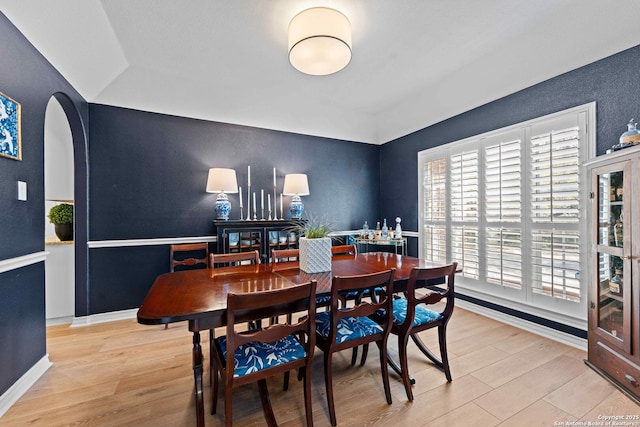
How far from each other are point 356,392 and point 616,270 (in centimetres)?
203

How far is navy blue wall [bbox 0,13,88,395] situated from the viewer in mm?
1807

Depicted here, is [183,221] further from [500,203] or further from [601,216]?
[601,216]

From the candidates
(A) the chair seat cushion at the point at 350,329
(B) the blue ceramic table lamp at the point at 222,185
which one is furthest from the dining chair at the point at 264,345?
(B) the blue ceramic table lamp at the point at 222,185

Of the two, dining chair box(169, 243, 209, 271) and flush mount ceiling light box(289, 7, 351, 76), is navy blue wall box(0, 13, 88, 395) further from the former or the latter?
flush mount ceiling light box(289, 7, 351, 76)

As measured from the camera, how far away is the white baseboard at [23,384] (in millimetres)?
1753

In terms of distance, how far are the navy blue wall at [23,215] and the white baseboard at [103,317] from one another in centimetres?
91

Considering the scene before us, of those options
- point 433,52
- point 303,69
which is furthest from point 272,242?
point 433,52

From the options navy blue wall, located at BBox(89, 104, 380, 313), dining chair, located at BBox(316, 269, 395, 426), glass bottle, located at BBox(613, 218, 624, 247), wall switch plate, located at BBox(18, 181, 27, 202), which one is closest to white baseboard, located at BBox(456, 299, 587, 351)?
glass bottle, located at BBox(613, 218, 624, 247)

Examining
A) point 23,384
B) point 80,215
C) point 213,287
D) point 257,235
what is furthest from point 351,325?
point 80,215

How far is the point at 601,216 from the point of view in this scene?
84.5 inches

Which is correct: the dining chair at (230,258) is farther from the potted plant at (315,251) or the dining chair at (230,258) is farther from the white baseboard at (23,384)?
the white baseboard at (23,384)

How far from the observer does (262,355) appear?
1.50 meters

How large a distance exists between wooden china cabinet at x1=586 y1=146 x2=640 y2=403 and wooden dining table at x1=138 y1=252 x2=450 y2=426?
1268 mm

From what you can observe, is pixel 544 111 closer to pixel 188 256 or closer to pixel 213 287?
pixel 213 287
